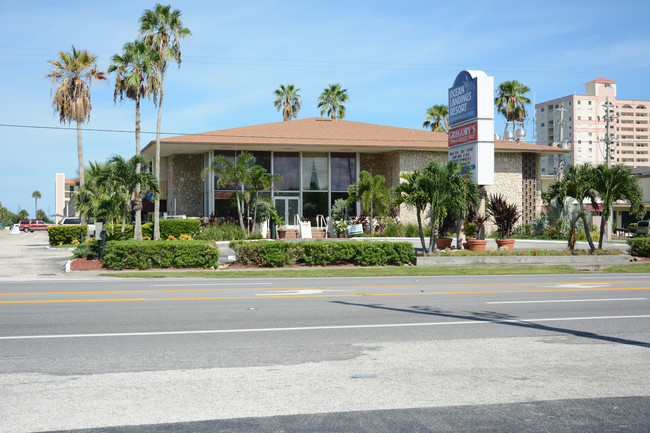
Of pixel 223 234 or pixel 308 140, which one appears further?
pixel 308 140

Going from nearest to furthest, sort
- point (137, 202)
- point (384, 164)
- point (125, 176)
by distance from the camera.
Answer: point (125, 176) < point (137, 202) < point (384, 164)

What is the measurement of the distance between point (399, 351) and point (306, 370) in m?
1.49

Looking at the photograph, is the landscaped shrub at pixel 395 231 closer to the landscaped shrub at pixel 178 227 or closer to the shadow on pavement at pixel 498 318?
the landscaped shrub at pixel 178 227

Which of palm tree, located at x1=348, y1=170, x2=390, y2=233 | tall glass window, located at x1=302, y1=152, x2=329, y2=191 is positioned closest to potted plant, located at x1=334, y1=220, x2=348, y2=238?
palm tree, located at x1=348, y1=170, x2=390, y2=233

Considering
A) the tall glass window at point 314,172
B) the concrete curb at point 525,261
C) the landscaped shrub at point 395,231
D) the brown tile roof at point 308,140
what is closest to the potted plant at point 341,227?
the landscaped shrub at point 395,231

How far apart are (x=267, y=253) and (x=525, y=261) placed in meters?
10.3

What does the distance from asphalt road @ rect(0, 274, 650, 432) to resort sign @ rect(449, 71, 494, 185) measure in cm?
1301

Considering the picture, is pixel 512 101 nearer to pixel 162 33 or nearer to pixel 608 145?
pixel 608 145

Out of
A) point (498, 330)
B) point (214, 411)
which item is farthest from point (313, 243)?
point (214, 411)

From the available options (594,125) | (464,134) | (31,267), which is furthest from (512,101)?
(594,125)

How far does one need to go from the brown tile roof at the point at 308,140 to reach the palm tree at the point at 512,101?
1699 centimetres

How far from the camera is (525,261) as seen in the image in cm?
2381

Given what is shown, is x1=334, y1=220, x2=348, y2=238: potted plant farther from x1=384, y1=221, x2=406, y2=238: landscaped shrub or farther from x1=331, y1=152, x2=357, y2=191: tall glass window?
x1=331, y1=152, x2=357, y2=191: tall glass window

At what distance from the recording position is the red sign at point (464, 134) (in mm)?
25500
